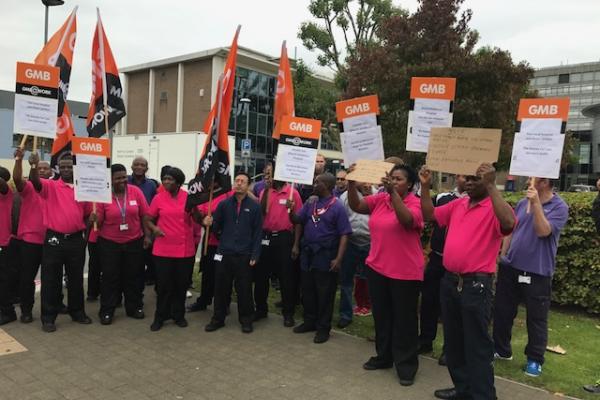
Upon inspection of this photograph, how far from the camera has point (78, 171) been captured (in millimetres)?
5805

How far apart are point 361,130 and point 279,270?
234cm

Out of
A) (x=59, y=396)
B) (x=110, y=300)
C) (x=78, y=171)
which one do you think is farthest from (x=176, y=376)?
(x=78, y=171)

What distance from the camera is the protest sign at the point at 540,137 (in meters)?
4.35

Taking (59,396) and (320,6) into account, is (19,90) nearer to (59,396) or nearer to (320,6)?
(59,396)

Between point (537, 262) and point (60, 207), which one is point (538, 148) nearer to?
point (537, 262)

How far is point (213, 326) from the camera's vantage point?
6285 mm

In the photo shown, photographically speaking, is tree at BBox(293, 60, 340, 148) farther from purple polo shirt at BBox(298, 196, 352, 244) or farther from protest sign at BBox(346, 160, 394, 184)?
protest sign at BBox(346, 160, 394, 184)

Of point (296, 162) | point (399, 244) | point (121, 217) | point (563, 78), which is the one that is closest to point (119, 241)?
point (121, 217)

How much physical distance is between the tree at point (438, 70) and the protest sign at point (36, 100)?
13604 millimetres

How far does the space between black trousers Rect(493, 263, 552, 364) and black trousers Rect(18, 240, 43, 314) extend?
17.8ft

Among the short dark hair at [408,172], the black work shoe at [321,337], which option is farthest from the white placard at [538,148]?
the black work shoe at [321,337]

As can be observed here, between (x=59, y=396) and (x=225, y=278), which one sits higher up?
(x=225, y=278)

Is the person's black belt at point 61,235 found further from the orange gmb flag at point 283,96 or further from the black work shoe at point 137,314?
the orange gmb flag at point 283,96

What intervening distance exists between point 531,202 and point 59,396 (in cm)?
439
